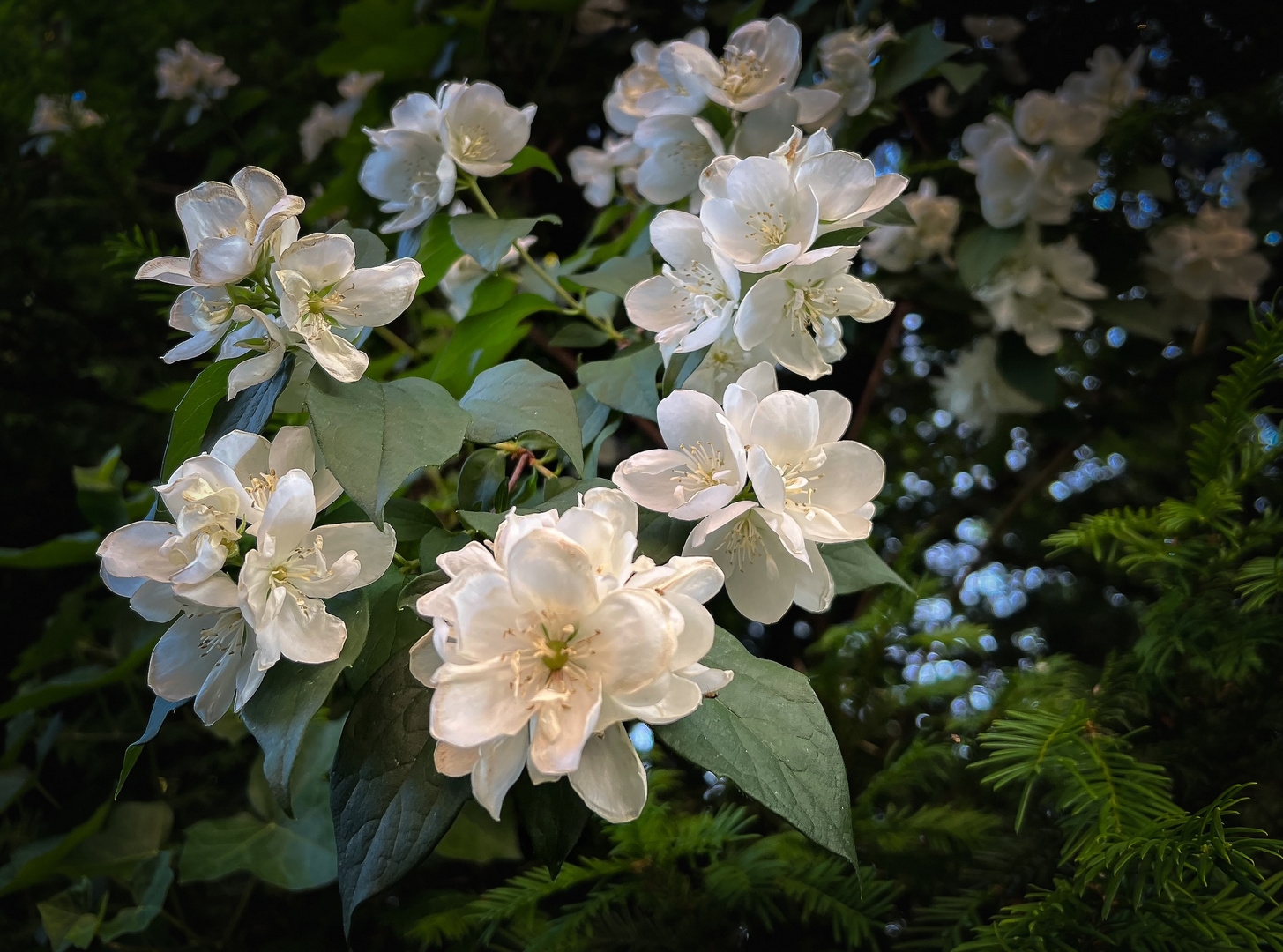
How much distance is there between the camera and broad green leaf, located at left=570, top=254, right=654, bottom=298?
683mm

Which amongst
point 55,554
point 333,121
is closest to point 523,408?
point 55,554

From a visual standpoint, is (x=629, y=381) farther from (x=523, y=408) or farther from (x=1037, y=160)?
(x=1037, y=160)

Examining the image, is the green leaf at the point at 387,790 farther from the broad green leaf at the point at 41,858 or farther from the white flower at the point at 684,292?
the broad green leaf at the point at 41,858

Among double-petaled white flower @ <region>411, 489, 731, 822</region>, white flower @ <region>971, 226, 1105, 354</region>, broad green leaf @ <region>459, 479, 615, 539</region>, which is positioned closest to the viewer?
double-petaled white flower @ <region>411, 489, 731, 822</region>

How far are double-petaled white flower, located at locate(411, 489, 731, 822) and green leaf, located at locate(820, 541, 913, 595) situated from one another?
19 centimetres

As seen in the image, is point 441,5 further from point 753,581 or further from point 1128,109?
point 753,581

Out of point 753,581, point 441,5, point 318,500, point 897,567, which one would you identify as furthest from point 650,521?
point 441,5

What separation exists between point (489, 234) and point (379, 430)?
0.26m

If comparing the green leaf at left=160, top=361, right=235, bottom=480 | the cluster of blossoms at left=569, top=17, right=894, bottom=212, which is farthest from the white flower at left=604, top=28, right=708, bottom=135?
the green leaf at left=160, top=361, right=235, bottom=480

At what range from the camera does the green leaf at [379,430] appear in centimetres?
42

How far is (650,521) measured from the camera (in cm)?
51

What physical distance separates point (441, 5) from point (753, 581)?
1162 mm

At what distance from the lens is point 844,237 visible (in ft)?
1.84

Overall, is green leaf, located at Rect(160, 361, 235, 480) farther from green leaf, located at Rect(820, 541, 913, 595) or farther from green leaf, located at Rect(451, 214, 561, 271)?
green leaf, located at Rect(820, 541, 913, 595)
